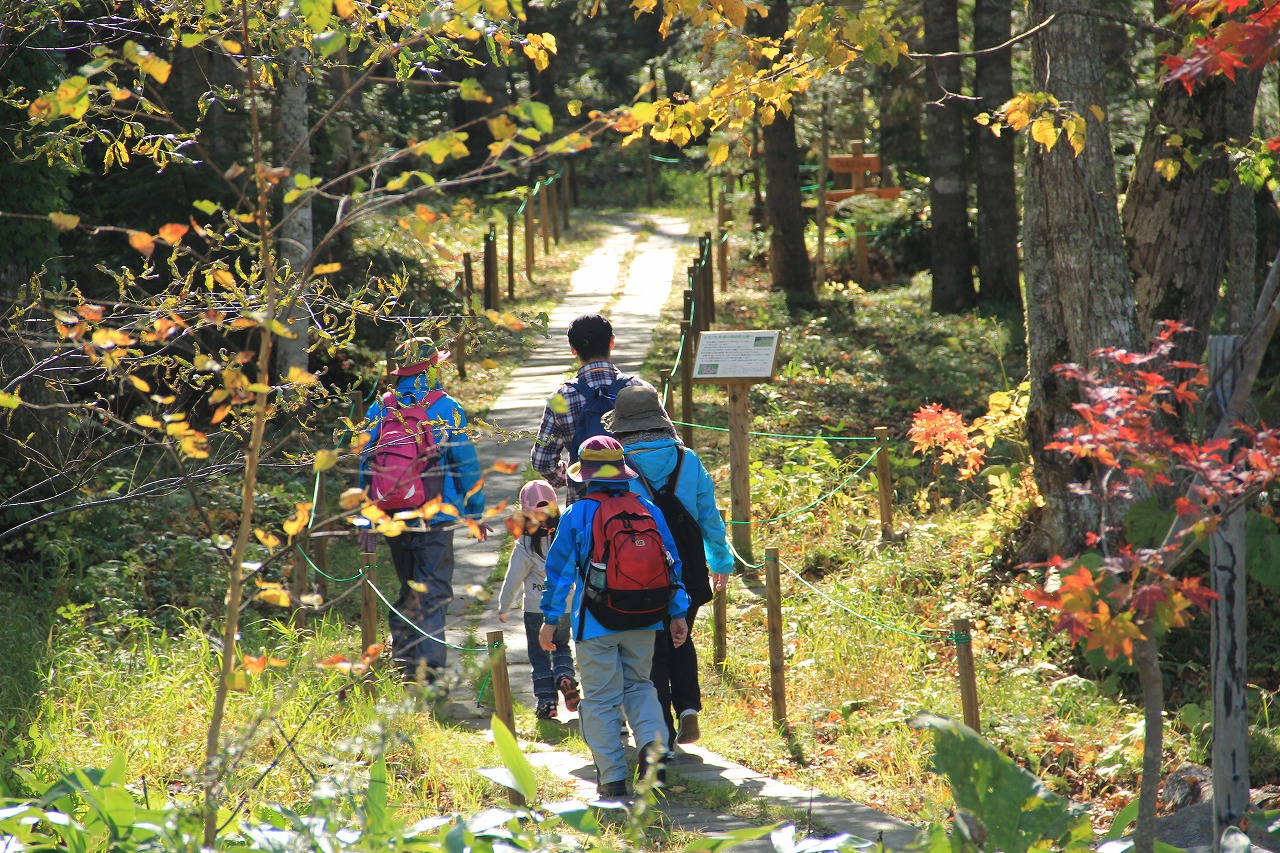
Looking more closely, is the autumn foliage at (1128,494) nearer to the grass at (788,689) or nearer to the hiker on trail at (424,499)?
the grass at (788,689)

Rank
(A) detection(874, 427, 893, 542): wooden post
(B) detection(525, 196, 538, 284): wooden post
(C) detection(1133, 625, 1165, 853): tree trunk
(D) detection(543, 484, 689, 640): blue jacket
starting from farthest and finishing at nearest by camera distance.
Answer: (B) detection(525, 196, 538, 284): wooden post, (A) detection(874, 427, 893, 542): wooden post, (D) detection(543, 484, 689, 640): blue jacket, (C) detection(1133, 625, 1165, 853): tree trunk

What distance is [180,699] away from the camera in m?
5.62

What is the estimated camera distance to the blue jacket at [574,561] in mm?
5082

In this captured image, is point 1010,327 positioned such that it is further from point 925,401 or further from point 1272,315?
point 1272,315

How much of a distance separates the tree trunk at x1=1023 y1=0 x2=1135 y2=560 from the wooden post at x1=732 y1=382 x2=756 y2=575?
1.91 metres

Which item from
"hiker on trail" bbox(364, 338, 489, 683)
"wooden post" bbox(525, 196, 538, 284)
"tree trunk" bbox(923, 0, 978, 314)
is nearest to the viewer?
"hiker on trail" bbox(364, 338, 489, 683)

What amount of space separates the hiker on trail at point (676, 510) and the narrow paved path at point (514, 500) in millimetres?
342

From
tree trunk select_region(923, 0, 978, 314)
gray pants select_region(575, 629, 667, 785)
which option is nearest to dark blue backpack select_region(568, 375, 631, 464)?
gray pants select_region(575, 629, 667, 785)

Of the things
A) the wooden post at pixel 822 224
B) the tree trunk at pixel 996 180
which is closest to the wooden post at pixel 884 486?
the tree trunk at pixel 996 180

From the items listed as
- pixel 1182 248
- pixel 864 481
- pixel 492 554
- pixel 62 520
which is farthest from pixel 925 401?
pixel 62 520

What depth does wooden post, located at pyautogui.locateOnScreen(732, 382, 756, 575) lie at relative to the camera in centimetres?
812

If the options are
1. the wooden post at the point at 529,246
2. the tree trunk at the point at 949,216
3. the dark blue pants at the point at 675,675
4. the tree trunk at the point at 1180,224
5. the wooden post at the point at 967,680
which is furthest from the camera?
the wooden post at the point at 529,246

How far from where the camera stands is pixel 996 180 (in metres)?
16.7

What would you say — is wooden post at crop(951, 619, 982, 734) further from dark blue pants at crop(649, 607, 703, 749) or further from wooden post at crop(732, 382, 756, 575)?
wooden post at crop(732, 382, 756, 575)
